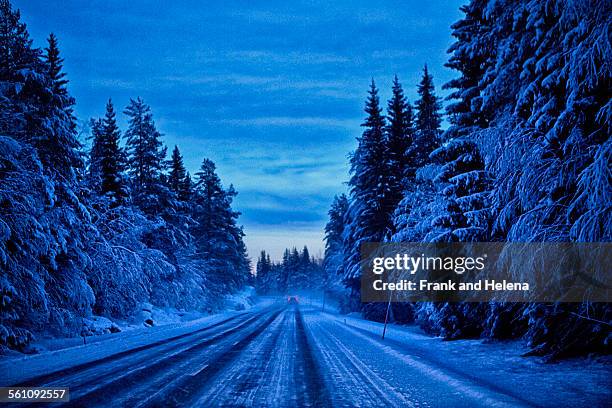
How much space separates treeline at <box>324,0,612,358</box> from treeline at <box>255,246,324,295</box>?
264 feet

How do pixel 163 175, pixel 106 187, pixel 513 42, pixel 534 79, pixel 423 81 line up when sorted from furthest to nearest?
pixel 163 175 → pixel 106 187 → pixel 423 81 → pixel 513 42 → pixel 534 79

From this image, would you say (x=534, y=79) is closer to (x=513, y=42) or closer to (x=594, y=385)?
(x=513, y=42)

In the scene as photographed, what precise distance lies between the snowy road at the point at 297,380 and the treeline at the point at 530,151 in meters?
1.84

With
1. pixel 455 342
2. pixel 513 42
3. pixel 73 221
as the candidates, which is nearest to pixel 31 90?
pixel 73 221

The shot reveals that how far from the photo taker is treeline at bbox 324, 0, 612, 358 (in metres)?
6.73

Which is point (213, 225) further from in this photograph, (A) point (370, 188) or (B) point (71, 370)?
(B) point (71, 370)

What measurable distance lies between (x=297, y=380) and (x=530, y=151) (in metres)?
6.83

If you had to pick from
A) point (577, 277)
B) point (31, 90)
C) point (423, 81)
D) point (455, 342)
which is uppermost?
point (423, 81)

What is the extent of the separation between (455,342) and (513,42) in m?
9.12

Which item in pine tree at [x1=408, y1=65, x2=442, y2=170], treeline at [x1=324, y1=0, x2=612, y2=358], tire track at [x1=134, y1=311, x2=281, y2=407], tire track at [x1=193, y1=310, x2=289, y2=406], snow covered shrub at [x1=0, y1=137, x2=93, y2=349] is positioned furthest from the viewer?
pine tree at [x1=408, y1=65, x2=442, y2=170]

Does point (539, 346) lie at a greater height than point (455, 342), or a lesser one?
greater

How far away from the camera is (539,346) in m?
8.78

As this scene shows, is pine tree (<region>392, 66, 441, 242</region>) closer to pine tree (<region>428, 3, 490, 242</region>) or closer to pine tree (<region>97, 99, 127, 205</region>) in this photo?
pine tree (<region>428, 3, 490, 242</region>)

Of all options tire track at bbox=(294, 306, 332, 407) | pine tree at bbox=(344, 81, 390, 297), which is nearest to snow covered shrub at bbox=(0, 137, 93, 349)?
tire track at bbox=(294, 306, 332, 407)
